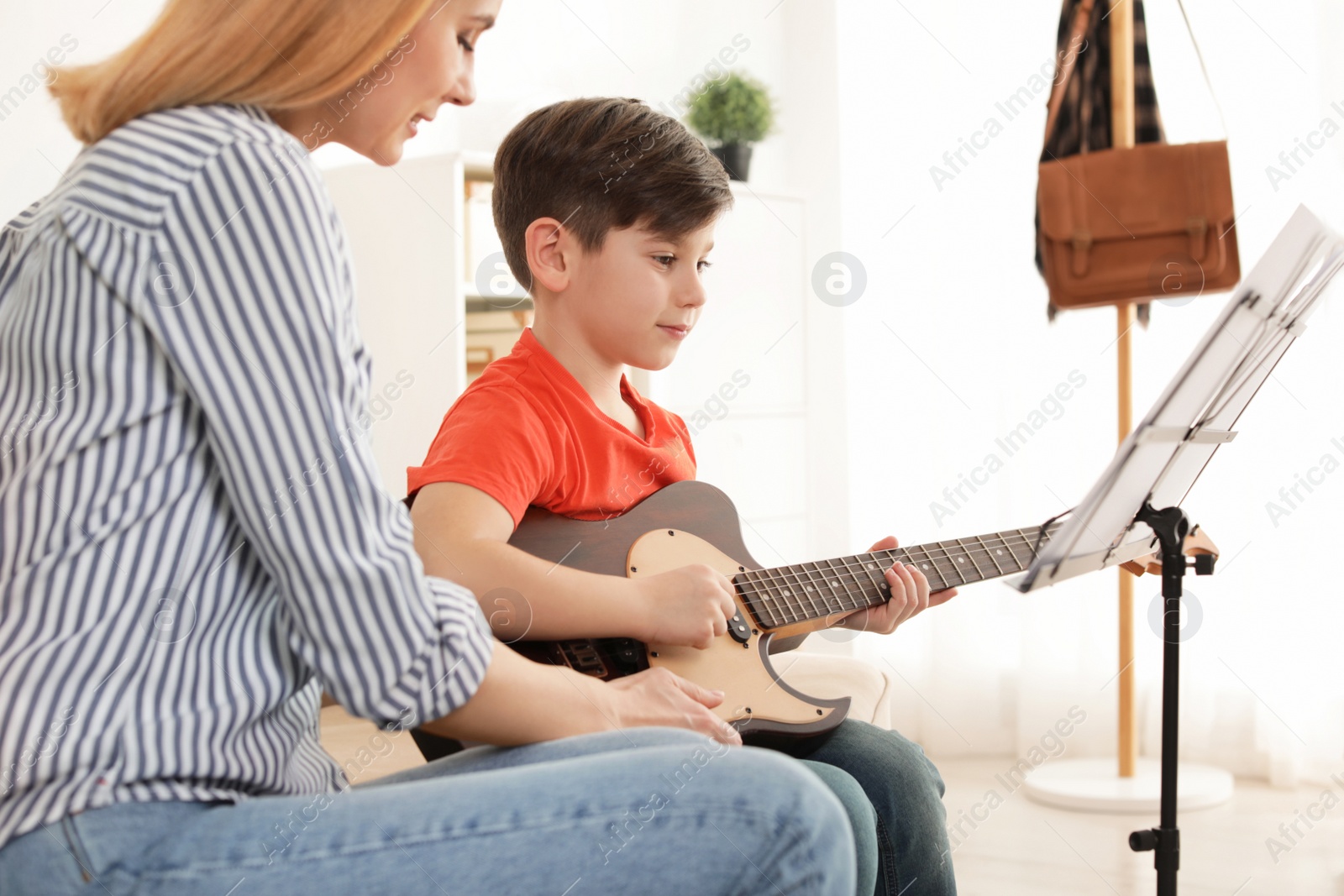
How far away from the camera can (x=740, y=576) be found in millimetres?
1263

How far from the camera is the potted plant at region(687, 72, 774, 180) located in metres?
2.82

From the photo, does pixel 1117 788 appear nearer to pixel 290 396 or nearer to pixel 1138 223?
pixel 1138 223

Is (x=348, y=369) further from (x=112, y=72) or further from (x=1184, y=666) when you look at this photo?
(x=1184, y=666)

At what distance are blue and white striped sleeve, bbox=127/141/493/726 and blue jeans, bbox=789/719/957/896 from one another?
0.65 metres

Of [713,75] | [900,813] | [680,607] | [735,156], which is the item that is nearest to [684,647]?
[680,607]

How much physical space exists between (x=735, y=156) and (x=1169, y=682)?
81.4 inches

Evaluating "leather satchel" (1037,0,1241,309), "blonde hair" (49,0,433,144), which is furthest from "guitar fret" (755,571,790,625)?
"leather satchel" (1037,0,1241,309)

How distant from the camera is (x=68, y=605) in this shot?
59 centimetres

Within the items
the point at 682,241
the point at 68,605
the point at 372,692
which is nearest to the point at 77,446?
the point at 68,605

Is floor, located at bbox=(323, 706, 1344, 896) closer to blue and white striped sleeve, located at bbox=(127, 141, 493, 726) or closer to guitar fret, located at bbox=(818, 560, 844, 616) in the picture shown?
guitar fret, located at bbox=(818, 560, 844, 616)

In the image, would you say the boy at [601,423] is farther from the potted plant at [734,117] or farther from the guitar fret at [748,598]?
the potted plant at [734,117]

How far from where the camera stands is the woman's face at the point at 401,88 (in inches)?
30.0

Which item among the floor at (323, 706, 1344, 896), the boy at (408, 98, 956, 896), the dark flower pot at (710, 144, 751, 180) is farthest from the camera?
the dark flower pot at (710, 144, 751, 180)

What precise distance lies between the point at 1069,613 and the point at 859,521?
60cm
